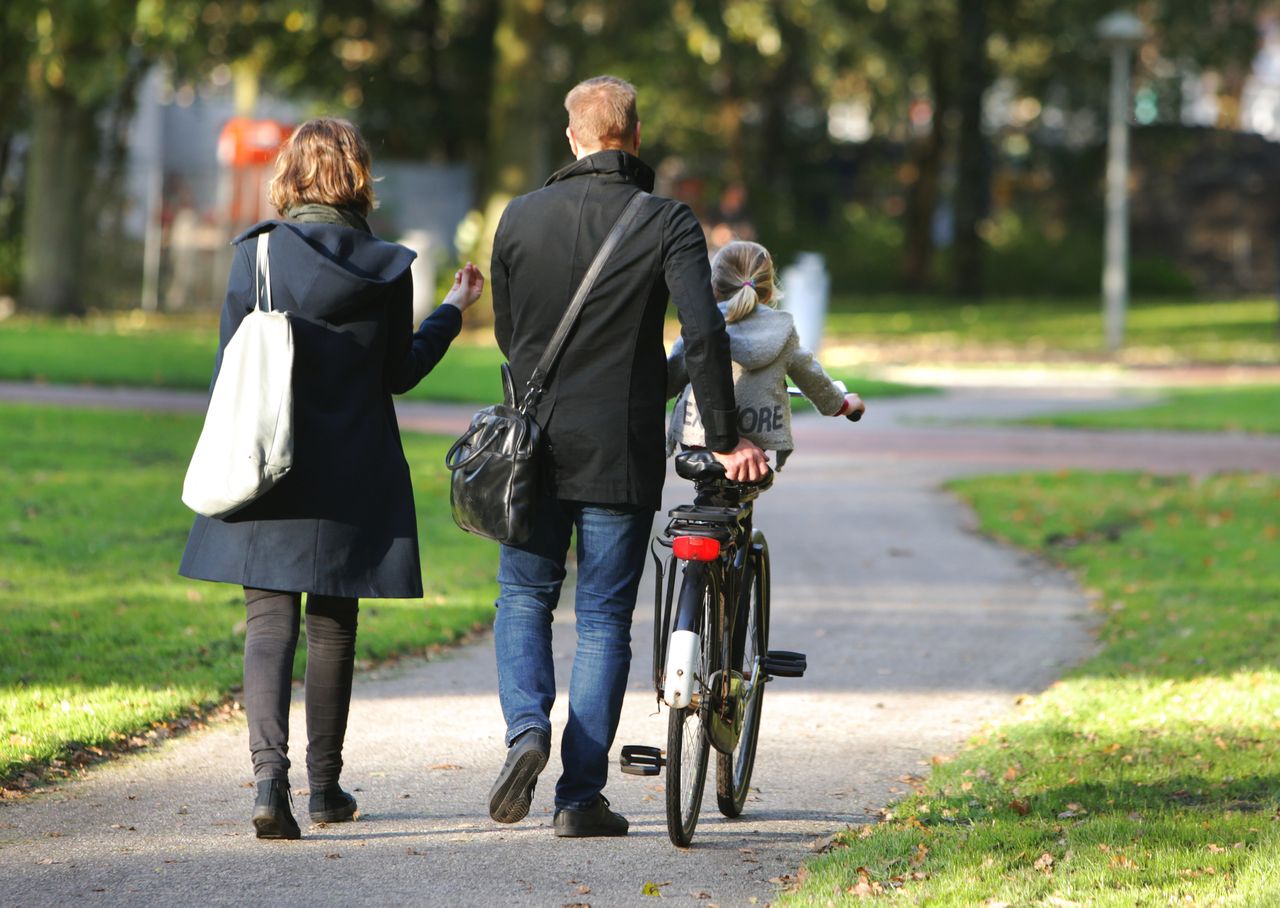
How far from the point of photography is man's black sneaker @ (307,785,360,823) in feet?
15.8

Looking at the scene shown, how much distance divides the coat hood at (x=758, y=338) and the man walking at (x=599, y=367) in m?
0.25

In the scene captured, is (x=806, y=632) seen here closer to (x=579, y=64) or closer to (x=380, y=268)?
(x=380, y=268)

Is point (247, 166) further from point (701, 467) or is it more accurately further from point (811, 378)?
point (701, 467)

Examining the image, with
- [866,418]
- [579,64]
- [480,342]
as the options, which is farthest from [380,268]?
[579,64]

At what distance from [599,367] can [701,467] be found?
39 cm

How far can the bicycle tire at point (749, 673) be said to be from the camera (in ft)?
16.3

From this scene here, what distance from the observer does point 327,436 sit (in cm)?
455

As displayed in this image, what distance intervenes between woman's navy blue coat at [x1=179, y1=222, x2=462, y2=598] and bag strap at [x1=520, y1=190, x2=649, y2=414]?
0.41m

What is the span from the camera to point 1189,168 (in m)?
45.6

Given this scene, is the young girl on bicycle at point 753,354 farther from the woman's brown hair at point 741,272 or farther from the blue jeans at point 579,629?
the blue jeans at point 579,629

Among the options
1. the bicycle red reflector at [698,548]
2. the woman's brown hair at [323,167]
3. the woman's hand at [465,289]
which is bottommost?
the bicycle red reflector at [698,548]

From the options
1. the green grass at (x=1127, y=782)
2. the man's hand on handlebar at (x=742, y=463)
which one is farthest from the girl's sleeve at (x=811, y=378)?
the green grass at (x=1127, y=782)

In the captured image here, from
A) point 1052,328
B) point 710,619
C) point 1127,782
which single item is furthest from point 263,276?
point 1052,328

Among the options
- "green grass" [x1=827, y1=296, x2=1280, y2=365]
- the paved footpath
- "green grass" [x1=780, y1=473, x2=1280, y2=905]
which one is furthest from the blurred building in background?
"green grass" [x1=780, y1=473, x2=1280, y2=905]
